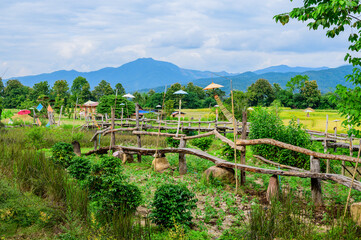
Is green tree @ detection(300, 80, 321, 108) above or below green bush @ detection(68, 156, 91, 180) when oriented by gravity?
above

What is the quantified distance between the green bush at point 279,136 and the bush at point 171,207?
19.7 feet

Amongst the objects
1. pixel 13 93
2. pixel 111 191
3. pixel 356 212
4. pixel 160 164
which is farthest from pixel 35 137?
pixel 13 93

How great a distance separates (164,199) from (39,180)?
2.35m

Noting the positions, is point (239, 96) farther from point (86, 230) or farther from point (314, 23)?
point (86, 230)

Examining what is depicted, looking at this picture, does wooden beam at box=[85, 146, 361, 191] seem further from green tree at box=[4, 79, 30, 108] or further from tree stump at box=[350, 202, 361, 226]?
green tree at box=[4, 79, 30, 108]

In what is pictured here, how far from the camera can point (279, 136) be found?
30.8 feet

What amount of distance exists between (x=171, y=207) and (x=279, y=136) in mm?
6603

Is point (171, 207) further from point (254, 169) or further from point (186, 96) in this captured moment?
point (186, 96)

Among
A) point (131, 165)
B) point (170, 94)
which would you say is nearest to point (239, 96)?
point (170, 94)

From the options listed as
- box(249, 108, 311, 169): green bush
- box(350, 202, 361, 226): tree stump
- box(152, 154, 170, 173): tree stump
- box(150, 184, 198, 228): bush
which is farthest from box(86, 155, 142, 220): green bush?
box(249, 108, 311, 169): green bush

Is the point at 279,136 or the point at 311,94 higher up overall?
the point at 311,94

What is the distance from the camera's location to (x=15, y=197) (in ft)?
14.1

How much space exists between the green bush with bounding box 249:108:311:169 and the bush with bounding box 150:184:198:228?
19.7 feet

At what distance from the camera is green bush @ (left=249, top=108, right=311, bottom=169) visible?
29.6ft
